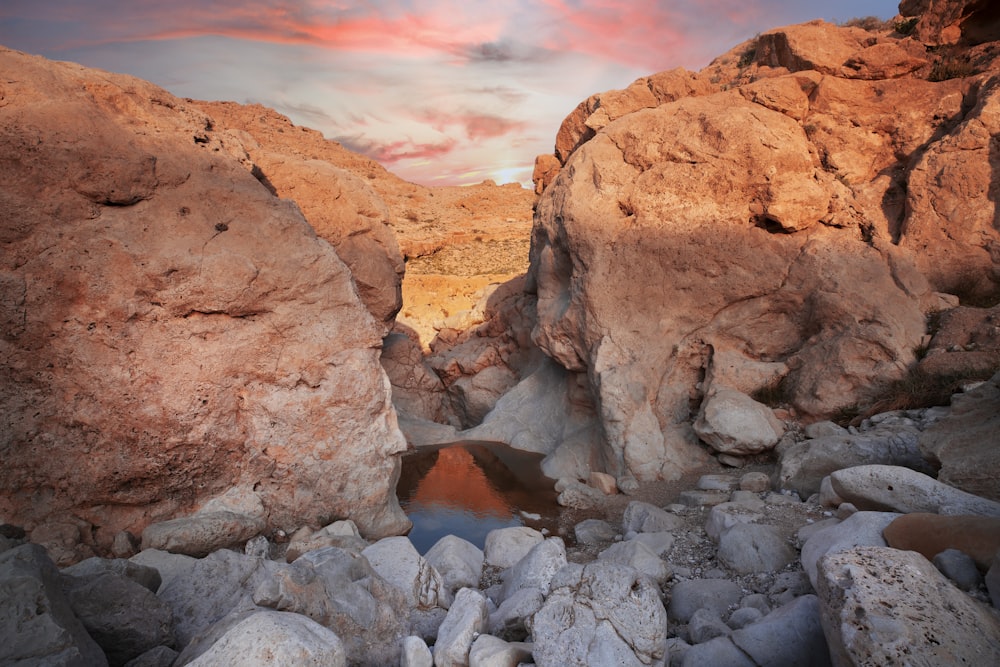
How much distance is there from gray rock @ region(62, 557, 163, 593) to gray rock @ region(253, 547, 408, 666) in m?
1.05

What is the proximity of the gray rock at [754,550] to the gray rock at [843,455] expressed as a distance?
1.48 metres

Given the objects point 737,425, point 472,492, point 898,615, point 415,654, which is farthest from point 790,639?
point 472,492

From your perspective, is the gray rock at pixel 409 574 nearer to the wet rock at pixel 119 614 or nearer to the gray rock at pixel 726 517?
the wet rock at pixel 119 614

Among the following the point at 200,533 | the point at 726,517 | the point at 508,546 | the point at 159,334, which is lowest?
the point at 508,546

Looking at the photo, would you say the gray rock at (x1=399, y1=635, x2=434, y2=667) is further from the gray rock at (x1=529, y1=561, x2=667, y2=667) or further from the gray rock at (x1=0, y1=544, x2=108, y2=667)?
the gray rock at (x1=0, y1=544, x2=108, y2=667)

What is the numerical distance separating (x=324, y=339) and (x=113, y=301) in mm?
2189

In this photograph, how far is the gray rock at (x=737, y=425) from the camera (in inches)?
335

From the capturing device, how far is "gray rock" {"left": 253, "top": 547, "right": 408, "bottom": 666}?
143 inches

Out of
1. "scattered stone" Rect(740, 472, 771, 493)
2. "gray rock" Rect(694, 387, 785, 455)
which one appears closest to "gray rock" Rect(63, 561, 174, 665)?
"scattered stone" Rect(740, 472, 771, 493)

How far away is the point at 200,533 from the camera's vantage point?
5613mm

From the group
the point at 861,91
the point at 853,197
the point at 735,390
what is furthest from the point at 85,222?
the point at 861,91

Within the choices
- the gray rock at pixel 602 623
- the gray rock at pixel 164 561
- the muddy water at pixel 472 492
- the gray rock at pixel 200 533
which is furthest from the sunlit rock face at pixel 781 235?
the gray rock at pixel 164 561

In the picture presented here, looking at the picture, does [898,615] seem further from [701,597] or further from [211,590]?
[211,590]

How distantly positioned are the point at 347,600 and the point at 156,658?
118 cm
